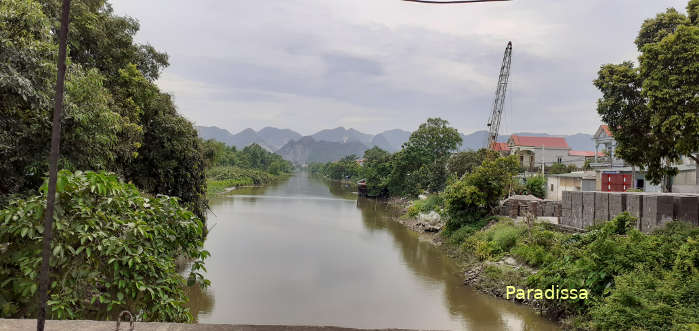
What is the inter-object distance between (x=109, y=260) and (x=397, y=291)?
8316 millimetres

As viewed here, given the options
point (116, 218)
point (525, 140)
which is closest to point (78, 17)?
point (116, 218)

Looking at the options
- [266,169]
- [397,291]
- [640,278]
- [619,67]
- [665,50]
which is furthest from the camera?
[266,169]

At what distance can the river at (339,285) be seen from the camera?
8.67 metres

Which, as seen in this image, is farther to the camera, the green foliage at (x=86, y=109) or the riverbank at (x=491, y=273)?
the riverbank at (x=491, y=273)

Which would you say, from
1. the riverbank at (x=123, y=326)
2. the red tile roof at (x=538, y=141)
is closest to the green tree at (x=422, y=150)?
the red tile roof at (x=538, y=141)

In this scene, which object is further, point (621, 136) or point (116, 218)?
point (621, 136)

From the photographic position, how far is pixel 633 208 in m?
9.73

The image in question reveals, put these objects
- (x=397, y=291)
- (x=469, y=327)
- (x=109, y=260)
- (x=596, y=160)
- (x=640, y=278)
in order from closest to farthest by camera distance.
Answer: (x=109, y=260)
(x=640, y=278)
(x=469, y=327)
(x=397, y=291)
(x=596, y=160)

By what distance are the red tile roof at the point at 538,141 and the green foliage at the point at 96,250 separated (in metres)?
44.0

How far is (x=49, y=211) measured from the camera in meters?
1.95

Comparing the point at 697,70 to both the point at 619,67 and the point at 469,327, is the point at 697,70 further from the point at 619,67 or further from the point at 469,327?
the point at 469,327

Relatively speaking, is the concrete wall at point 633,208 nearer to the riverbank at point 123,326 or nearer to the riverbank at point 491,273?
the riverbank at point 491,273

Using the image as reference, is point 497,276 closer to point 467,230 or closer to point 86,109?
point 467,230

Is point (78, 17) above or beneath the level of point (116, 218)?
above
